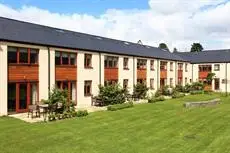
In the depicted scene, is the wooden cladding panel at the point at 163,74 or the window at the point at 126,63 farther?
the wooden cladding panel at the point at 163,74

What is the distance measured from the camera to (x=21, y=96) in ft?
79.6

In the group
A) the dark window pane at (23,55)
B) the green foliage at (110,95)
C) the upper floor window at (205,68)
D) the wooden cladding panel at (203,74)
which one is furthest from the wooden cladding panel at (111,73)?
the upper floor window at (205,68)

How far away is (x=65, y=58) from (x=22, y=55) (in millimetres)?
5239

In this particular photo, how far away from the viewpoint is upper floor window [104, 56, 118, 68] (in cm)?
3531

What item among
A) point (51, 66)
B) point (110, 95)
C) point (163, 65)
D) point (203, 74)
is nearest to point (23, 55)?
point (51, 66)

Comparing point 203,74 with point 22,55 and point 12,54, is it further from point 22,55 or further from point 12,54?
point 12,54

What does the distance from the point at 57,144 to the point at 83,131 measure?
10.0ft

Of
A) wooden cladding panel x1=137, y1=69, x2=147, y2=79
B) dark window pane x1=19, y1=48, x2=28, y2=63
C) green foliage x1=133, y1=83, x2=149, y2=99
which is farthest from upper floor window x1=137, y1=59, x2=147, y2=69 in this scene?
dark window pane x1=19, y1=48, x2=28, y2=63

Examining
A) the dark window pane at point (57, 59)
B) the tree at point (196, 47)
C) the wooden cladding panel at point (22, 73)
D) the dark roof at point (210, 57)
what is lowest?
the wooden cladding panel at point (22, 73)

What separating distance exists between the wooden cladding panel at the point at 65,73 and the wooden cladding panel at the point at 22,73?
258cm

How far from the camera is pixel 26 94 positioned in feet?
81.0

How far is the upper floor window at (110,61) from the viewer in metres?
35.3

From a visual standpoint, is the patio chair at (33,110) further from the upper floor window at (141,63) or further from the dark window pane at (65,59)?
the upper floor window at (141,63)

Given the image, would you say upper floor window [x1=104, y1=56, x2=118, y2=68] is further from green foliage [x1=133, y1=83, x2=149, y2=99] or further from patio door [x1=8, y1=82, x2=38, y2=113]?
patio door [x1=8, y1=82, x2=38, y2=113]
